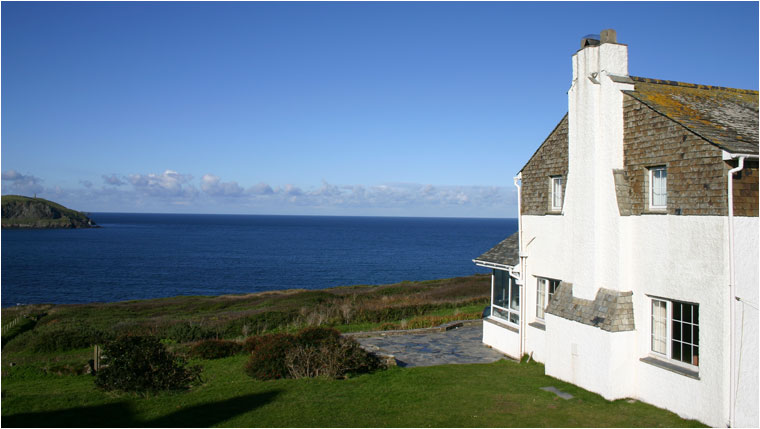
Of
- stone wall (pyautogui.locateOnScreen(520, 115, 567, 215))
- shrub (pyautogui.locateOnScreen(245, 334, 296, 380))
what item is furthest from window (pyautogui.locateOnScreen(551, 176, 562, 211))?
shrub (pyautogui.locateOnScreen(245, 334, 296, 380))

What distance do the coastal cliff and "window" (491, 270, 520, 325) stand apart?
19485cm

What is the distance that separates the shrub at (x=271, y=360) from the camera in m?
13.7

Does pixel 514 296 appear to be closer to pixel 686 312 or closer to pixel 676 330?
pixel 676 330

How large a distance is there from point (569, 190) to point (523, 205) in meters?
3.17

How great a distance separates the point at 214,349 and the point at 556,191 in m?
12.1

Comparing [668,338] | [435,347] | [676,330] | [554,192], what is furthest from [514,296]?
[676,330]

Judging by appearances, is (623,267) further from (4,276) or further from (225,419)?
(4,276)

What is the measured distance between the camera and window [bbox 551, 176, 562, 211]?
14.5m

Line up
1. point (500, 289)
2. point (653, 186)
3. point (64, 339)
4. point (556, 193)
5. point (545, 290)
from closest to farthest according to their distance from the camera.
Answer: point (653, 186) → point (556, 193) → point (545, 290) → point (500, 289) → point (64, 339)

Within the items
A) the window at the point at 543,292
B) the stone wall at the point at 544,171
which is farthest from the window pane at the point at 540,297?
the stone wall at the point at 544,171

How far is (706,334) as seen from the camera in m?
9.55

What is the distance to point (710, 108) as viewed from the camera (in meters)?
11.9

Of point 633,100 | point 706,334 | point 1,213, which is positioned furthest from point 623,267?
point 1,213

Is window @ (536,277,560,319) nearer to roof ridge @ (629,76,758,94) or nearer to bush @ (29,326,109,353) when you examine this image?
roof ridge @ (629,76,758,94)
